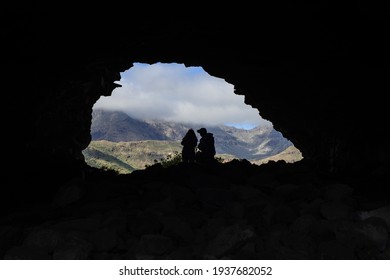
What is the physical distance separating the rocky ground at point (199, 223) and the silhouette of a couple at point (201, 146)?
30.0 ft

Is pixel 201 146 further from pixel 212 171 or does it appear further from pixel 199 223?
pixel 199 223

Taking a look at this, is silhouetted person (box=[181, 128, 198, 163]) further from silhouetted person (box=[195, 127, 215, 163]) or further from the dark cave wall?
the dark cave wall

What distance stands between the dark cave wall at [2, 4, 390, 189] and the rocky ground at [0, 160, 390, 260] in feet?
6.90

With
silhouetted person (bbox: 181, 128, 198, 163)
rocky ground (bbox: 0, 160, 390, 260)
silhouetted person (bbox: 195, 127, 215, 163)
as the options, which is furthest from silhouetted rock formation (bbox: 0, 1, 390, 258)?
silhouetted person (bbox: 181, 128, 198, 163)

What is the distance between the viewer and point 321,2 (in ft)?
25.3

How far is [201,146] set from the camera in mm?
18594

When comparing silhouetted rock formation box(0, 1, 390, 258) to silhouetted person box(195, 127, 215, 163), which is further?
silhouetted person box(195, 127, 215, 163)

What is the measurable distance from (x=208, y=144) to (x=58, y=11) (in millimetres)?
11541

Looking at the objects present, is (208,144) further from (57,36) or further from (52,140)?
(57,36)

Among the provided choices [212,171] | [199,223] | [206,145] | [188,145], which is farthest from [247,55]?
[188,145]

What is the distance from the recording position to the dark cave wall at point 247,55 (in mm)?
8164

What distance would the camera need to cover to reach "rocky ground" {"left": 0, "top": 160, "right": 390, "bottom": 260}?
18.5ft

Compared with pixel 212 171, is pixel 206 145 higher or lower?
higher

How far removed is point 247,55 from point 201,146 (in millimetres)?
7143
